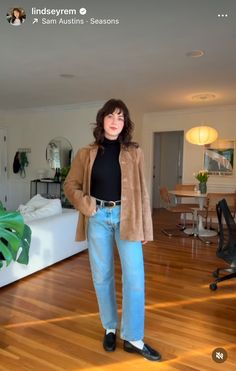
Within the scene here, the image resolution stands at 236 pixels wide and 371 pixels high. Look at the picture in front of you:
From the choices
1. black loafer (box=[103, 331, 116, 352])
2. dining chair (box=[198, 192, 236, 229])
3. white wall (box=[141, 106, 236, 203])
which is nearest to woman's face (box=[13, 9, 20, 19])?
black loafer (box=[103, 331, 116, 352])

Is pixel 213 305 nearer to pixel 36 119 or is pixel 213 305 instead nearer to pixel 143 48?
pixel 143 48

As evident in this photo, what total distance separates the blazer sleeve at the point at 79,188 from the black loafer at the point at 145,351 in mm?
906

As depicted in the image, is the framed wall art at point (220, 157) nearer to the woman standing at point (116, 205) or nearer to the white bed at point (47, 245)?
the white bed at point (47, 245)

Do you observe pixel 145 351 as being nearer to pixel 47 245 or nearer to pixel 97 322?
pixel 97 322

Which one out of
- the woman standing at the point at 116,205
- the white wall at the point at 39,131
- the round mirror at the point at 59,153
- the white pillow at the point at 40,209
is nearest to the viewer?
the woman standing at the point at 116,205

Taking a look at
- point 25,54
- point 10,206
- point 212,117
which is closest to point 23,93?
point 25,54

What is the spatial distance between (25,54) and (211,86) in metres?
2.87

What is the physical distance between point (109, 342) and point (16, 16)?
272cm

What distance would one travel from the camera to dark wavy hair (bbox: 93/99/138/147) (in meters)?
1.71

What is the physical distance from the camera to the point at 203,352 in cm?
186

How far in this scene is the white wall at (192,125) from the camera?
618 centimetres

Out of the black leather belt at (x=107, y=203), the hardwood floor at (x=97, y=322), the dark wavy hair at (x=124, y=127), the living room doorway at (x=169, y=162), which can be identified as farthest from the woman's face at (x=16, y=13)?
the living room doorway at (x=169, y=162)

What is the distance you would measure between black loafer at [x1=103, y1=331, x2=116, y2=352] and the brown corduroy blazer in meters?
0.68

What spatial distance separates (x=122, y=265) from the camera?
1.73 meters
